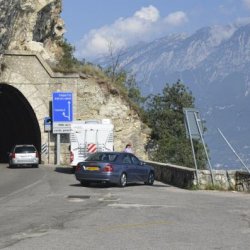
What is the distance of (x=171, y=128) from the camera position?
53.6 metres

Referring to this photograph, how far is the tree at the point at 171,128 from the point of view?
49.8 meters

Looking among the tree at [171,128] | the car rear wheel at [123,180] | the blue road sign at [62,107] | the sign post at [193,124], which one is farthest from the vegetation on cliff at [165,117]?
the sign post at [193,124]

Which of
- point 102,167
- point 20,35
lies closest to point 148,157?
point 20,35

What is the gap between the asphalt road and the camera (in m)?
9.92

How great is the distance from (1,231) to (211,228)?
4.01 m

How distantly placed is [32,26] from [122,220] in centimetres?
3854

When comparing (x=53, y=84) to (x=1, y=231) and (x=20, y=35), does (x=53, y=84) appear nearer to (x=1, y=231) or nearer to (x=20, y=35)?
(x=20, y=35)

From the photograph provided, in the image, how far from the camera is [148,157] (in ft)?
161

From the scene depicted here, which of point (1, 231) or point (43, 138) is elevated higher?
point (43, 138)

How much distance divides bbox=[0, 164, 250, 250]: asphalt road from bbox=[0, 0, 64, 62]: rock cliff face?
2387cm

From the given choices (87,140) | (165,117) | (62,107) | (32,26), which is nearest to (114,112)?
(62,107)

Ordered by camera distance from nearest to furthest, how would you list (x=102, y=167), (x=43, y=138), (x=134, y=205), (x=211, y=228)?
(x=211, y=228) → (x=134, y=205) → (x=102, y=167) → (x=43, y=138)

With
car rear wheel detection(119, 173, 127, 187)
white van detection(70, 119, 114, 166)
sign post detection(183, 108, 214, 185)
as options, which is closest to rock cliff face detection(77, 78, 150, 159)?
white van detection(70, 119, 114, 166)

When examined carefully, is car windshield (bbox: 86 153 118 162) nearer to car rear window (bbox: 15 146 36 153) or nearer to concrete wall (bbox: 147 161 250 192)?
concrete wall (bbox: 147 161 250 192)
